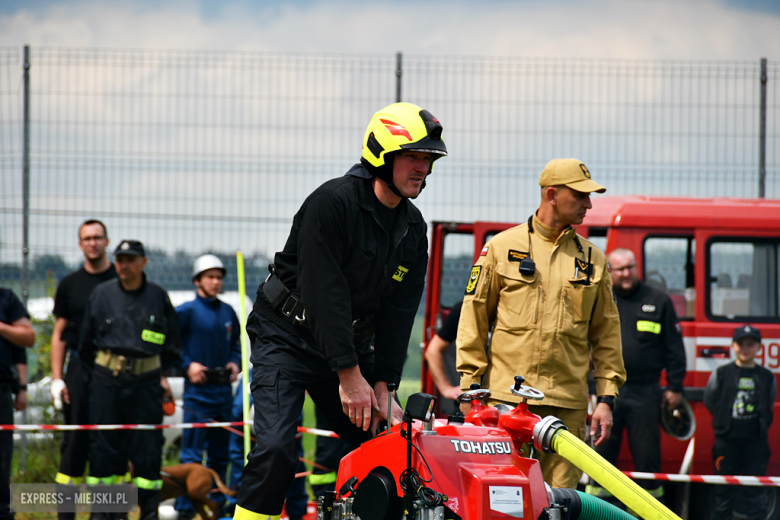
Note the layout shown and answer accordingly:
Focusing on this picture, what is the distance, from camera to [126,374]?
6.03 metres

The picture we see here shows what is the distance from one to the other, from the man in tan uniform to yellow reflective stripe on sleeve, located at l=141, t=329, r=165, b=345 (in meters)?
3.05

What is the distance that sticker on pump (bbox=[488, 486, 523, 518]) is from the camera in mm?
2332

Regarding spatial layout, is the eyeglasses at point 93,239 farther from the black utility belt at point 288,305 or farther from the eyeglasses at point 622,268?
the eyeglasses at point 622,268

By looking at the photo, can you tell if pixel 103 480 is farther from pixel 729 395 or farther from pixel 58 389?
pixel 729 395

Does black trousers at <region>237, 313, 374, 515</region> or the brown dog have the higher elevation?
black trousers at <region>237, 313, 374, 515</region>

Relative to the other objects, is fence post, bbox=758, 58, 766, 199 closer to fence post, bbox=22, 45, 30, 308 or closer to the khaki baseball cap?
the khaki baseball cap

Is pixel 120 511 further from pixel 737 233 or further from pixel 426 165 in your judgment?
pixel 737 233

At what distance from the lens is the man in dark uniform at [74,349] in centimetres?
614

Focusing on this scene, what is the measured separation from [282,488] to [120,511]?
3416 mm

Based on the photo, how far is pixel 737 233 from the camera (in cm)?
649

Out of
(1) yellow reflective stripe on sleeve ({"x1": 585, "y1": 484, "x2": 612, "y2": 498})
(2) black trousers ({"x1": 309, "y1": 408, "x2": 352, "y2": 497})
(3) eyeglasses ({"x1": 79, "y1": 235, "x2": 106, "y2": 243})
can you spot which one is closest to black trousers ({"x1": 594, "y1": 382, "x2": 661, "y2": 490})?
(1) yellow reflective stripe on sleeve ({"x1": 585, "y1": 484, "x2": 612, "y2": 498})

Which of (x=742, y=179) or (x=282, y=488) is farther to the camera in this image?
(x=742, y=179)

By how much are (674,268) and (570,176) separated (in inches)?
121

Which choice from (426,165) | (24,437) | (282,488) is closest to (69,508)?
(24,437)
